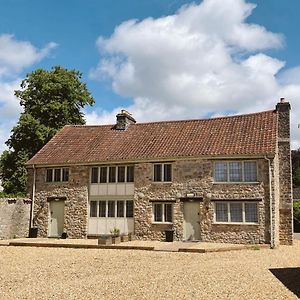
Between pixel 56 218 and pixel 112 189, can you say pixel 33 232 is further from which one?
pixel 112 189

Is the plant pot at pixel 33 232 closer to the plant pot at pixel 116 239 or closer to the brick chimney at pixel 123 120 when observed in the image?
the plant pot at pixel 116 239

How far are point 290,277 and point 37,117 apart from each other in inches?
1131

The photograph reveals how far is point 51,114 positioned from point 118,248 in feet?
62.4

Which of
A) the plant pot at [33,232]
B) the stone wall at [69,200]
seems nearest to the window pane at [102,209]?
the stone wall at [69,200]

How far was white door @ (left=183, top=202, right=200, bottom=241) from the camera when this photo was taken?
2292 cm

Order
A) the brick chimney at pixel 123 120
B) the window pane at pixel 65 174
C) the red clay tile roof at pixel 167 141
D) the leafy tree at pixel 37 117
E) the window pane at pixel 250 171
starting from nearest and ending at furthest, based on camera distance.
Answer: the window pane at pixel 250 171 < the red clay tile roof at pixel 167 141 < the window pane at pixel 65 174 < the brick chimney at pixel 123 120 < the leafy tree at pixel 37 117

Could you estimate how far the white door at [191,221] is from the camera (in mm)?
22922

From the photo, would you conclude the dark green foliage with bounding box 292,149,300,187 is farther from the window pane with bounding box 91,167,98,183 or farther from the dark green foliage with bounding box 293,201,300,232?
the window pane with bounding box 91,167,98,183

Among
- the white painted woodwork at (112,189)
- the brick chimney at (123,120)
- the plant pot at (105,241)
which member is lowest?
the plant pot at (105,241)

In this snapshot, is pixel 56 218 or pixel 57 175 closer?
A: pixel 56 218

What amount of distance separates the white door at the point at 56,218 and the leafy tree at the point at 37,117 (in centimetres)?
963

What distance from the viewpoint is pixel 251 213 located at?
21.8 m

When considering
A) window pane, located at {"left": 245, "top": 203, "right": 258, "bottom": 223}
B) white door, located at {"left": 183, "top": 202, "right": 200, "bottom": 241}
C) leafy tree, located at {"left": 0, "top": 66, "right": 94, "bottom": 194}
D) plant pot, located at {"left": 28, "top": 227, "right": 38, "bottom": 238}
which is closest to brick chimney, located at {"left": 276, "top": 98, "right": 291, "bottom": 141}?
window pane, located at {"left": 245, "top": 203, "right": 258, "bottom": 223}

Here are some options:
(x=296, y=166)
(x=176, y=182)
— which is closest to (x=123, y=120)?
(x=176, y=182)
